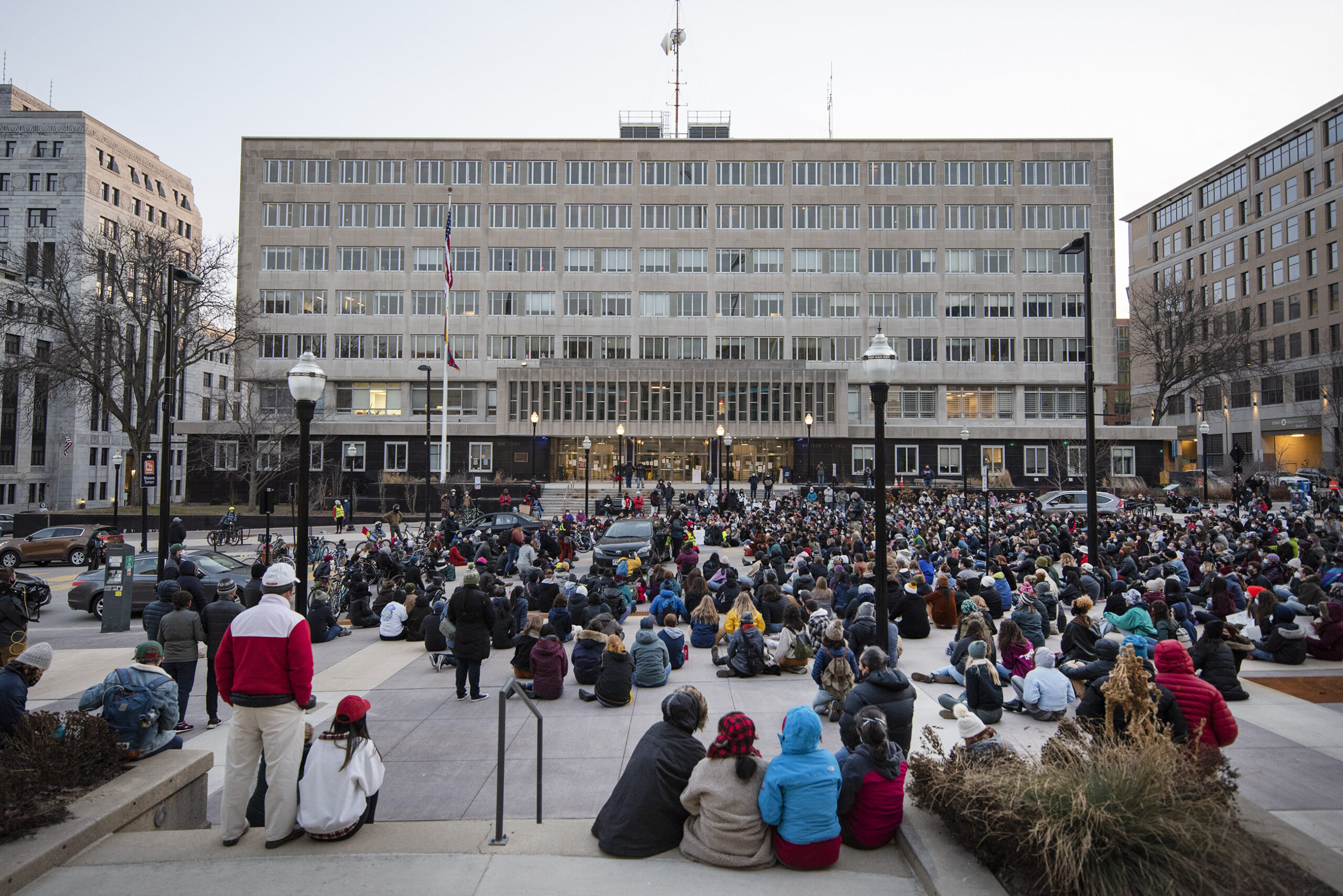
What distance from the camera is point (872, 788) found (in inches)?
213

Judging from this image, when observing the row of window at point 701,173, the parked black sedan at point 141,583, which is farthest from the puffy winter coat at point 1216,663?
the row of window at point 701,173

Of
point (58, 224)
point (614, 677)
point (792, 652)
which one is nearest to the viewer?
point (614, 677)

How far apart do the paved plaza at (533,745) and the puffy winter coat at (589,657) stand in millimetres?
411

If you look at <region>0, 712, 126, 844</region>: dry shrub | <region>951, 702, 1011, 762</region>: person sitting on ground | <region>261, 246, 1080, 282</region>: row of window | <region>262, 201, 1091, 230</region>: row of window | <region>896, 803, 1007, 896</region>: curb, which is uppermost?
<region>262, 201, 1091, 230</region>: row of window

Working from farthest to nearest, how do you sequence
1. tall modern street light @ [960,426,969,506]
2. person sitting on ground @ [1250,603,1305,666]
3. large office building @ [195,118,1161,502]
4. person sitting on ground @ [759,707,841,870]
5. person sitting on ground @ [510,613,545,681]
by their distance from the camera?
1. large office building @ [195,118,1161,502]
2. tall modern street light @ [960,426,969,506]
3. person sitting on ground @ [1250,603,1305,666]
4. person sitting on ground @ [510,613,545,681]
5. person sitting on ground @ [759,707,841,870]

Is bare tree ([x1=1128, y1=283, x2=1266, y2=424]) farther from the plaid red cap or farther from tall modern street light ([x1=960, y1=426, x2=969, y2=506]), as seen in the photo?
the plaid red cap

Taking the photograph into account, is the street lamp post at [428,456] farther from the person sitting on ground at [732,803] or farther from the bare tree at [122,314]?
the person sitting on ground at [732,803]

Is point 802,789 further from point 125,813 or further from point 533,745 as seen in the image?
point 125,813

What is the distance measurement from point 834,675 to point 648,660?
2.84 meters

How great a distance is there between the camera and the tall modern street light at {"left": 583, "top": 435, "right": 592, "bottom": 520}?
34.8 meters

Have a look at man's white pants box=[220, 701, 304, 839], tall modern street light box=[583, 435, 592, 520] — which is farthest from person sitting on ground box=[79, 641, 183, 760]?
tall modern street light box=[583, 435, 592, 520]

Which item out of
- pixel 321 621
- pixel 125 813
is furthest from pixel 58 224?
pixel 125 813

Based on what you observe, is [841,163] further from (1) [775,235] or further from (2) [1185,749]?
(2) [1185,749]

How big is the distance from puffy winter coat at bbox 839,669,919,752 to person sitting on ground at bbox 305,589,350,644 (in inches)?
424
